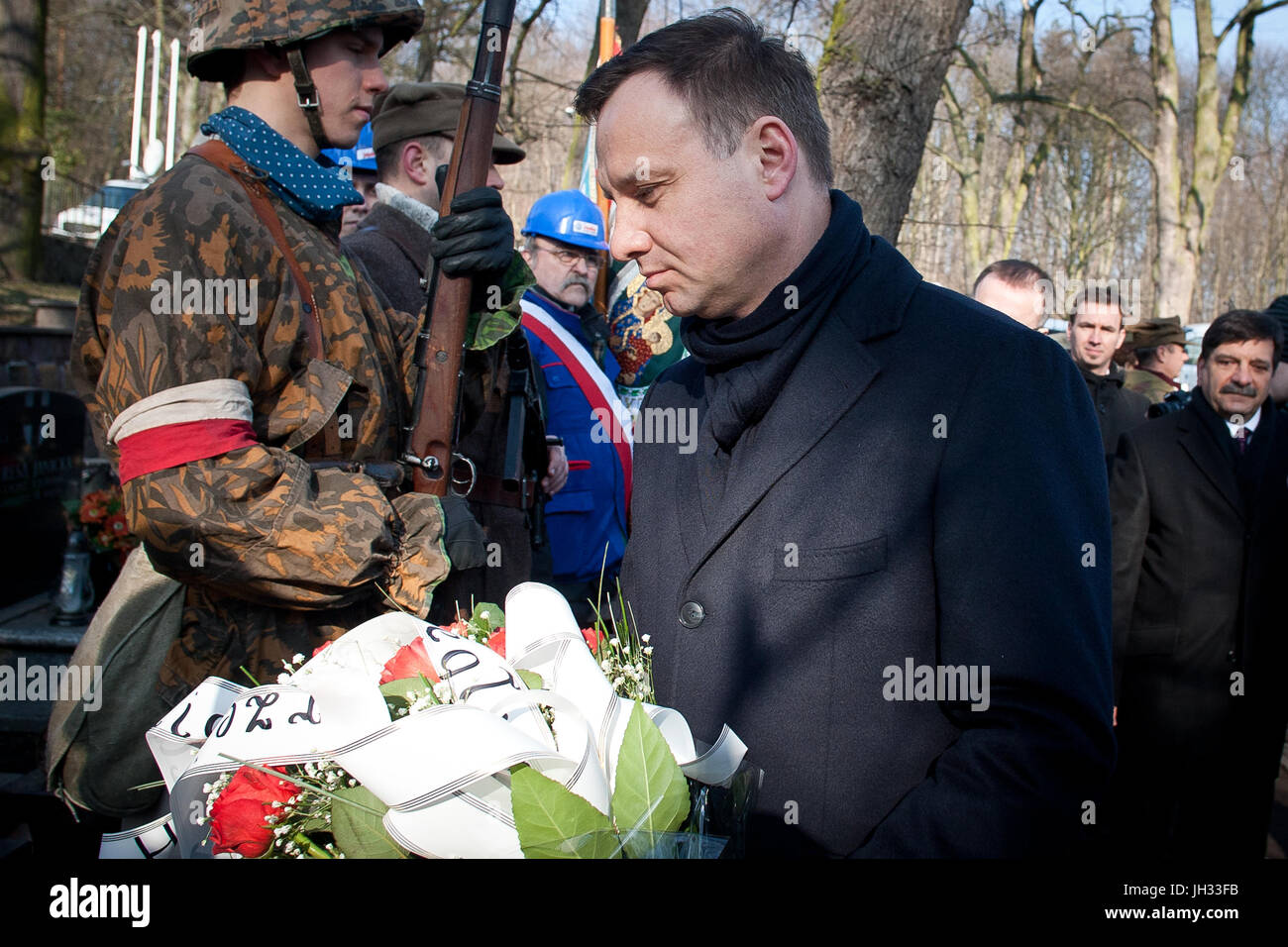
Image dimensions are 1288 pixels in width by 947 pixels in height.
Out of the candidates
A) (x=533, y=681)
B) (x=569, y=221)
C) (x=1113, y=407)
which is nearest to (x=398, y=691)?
(x=533, y=681)

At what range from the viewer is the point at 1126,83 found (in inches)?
1076

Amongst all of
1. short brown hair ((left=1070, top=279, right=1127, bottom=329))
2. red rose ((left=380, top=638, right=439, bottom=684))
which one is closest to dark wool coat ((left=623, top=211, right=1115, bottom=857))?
red rose ((left=380, top=638, right=439, bottom=684))

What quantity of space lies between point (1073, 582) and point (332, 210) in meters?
1.98

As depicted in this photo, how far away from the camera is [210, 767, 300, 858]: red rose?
1.32m

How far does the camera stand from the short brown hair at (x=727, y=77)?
168 centimetres

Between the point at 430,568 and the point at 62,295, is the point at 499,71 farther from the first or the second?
the point at 62,295

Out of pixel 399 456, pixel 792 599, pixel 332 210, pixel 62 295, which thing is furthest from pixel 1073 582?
pixel 62 295

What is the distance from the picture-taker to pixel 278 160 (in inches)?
101

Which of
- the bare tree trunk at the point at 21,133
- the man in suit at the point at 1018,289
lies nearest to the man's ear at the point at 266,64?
the man in suit at the point at 1018,289

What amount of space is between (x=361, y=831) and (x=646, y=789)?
14.0 inches

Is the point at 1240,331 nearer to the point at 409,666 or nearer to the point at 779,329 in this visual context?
the point at 779,329

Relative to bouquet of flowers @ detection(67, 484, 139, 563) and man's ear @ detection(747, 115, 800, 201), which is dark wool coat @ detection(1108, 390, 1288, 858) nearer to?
man's ear @ detection(747, 115, 800, 201)

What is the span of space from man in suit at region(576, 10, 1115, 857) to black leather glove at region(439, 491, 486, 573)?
2.90ft
